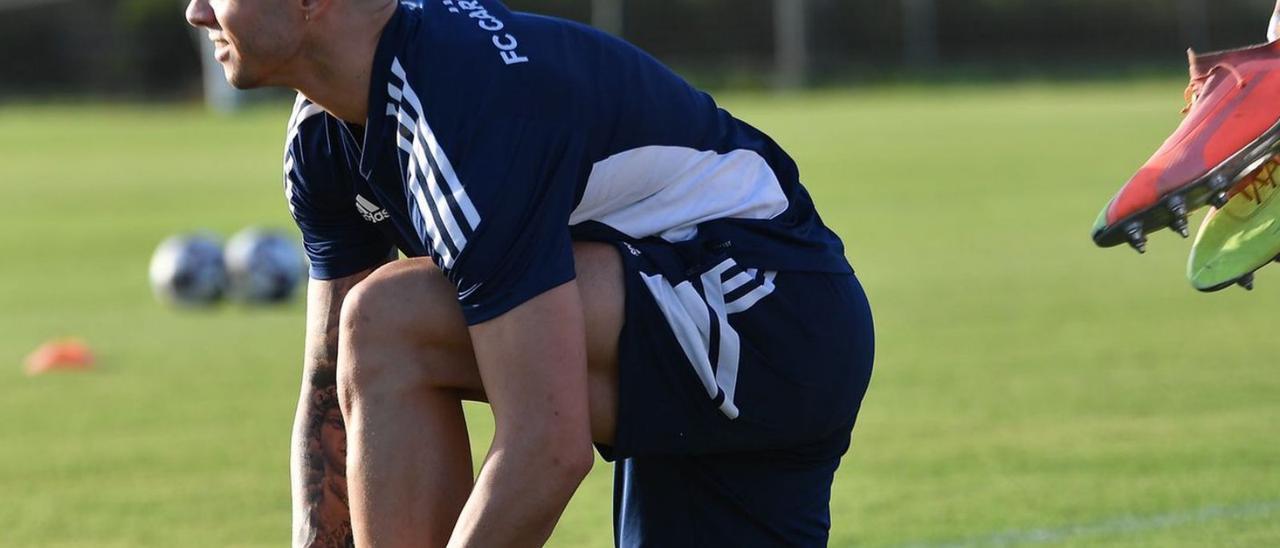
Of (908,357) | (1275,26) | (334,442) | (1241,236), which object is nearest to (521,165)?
(334,442)

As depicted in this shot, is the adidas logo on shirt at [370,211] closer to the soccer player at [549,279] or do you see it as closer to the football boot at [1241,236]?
the soccer player at [549,279]

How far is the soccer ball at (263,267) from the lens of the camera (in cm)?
1088

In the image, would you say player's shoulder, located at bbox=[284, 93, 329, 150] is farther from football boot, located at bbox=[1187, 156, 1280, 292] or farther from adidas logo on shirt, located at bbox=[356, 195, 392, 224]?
football boot, located at bbox=[1187, 156, 1280, 292]

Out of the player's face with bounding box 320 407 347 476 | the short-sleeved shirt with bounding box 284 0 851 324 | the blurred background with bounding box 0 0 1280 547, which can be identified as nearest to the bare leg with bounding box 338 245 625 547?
the short-sleeved shirt with bounding box 284 0 851 324

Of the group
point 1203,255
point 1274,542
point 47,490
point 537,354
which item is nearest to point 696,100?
point 537,354

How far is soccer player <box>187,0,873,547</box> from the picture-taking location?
9.90 feet

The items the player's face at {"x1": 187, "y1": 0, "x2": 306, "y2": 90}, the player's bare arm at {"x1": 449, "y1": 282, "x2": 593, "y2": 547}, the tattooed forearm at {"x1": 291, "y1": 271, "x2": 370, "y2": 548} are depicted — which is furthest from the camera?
the tattooed forearm at {"x1": 291, "y1": 271, "x2": 370, "y2": 548}

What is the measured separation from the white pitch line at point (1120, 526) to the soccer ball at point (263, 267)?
6.79 metres

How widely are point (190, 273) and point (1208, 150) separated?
8.73 meters

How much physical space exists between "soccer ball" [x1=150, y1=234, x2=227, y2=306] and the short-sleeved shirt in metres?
7.60

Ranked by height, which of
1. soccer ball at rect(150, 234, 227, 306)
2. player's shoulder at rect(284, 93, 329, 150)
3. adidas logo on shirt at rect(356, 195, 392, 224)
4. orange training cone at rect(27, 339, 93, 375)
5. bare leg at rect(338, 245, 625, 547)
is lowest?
soccer ball at rect(150, 234, 227, 306)

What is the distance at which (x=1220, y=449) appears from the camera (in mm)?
5727

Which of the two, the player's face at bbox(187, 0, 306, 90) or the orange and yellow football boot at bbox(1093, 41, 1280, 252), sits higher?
the player's face at bbox(187, 0, 306, 90)

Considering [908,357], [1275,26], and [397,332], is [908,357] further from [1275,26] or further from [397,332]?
[397,332]
